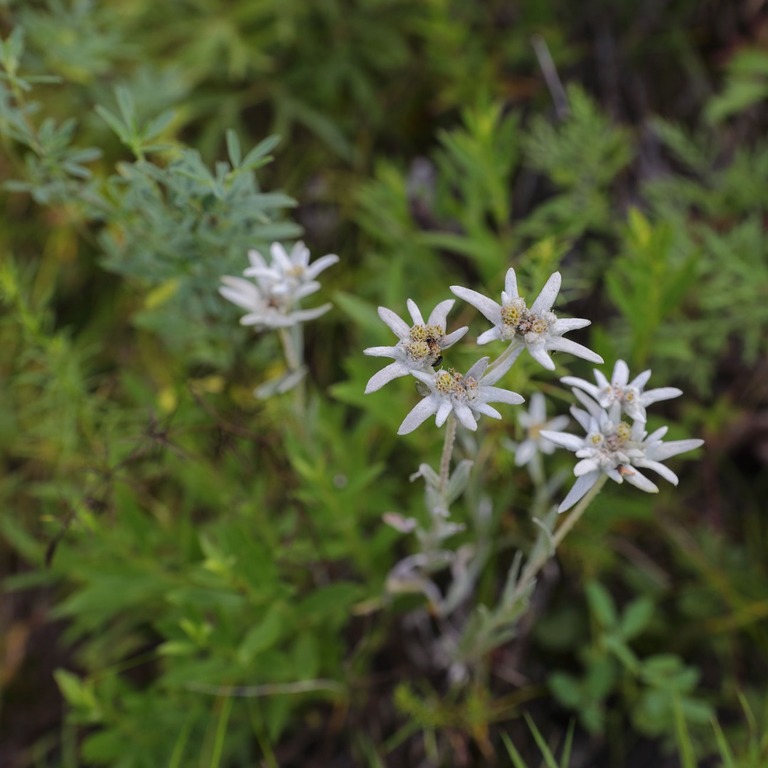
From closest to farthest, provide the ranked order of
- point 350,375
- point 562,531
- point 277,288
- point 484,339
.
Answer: point 484,339
point 562,531
point 277,288
point 350,375

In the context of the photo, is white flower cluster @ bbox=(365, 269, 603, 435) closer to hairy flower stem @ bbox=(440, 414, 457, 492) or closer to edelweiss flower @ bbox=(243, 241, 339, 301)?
hairy flower stem @ bbox=(440, 414, 457, 492)

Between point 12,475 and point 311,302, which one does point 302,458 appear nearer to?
point 311,302

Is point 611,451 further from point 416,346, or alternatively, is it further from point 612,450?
point 416,346

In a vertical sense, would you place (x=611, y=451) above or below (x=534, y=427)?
above

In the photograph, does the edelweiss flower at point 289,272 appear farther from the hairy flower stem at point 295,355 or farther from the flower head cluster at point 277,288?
the hairy flower stem at point 295,355

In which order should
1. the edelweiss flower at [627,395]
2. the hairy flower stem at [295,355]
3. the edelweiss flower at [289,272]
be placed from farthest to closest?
the hairy flower stem at [295,355] → the edelweiss flower at [289,272] → the edelweiss flower at [627,395]

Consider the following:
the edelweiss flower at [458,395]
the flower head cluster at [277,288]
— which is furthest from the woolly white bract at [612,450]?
the flower head cluster at [277,288]

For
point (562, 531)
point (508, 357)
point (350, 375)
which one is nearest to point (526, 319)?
point (508, 357)

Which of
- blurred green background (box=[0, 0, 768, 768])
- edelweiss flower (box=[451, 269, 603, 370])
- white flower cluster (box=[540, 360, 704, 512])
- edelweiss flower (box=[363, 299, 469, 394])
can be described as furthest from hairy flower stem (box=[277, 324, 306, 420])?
white flower cluster (box=[540, 360, 704, 512])
